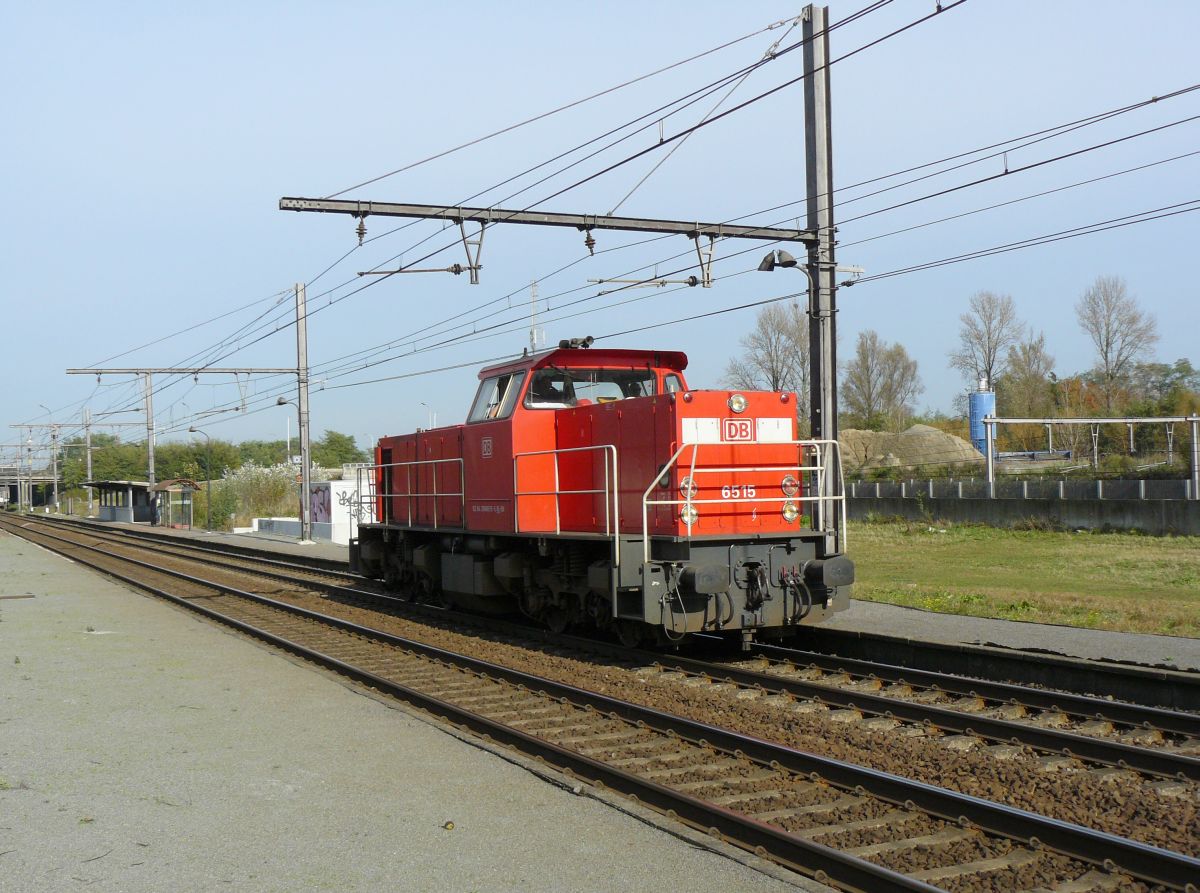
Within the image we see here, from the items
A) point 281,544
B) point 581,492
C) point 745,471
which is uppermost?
point 745,471

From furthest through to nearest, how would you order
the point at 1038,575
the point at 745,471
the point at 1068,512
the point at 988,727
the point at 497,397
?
1. the point at 1068,512
2. the point at 1038,575
3. the point at 497,397
4. the point at 745,471
5. the point at 988,727

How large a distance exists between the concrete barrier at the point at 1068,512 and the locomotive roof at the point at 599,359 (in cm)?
1868

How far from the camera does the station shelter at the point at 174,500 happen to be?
179ft

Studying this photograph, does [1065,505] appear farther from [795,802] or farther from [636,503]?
[795,802]

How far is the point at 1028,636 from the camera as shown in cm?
1098

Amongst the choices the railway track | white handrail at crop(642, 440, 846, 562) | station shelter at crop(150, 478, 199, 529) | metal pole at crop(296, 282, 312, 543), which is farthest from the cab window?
station shelter at crop(150, 478, 199, 529)

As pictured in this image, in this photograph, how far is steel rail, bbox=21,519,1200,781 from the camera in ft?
21.2

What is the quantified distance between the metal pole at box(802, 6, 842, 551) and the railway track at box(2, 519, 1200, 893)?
5.53 metres

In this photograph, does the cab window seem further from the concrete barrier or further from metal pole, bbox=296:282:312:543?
metal pole, bbox=296:282:312:543

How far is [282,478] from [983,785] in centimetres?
6129

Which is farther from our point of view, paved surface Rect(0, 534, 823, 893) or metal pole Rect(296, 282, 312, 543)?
metal pole Rect(296, 282, 312, 543)

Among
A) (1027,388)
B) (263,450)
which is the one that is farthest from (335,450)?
(1027,388)

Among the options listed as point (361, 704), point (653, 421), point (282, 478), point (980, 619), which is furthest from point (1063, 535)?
point (282, 478)

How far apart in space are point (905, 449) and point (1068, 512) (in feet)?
83.7
